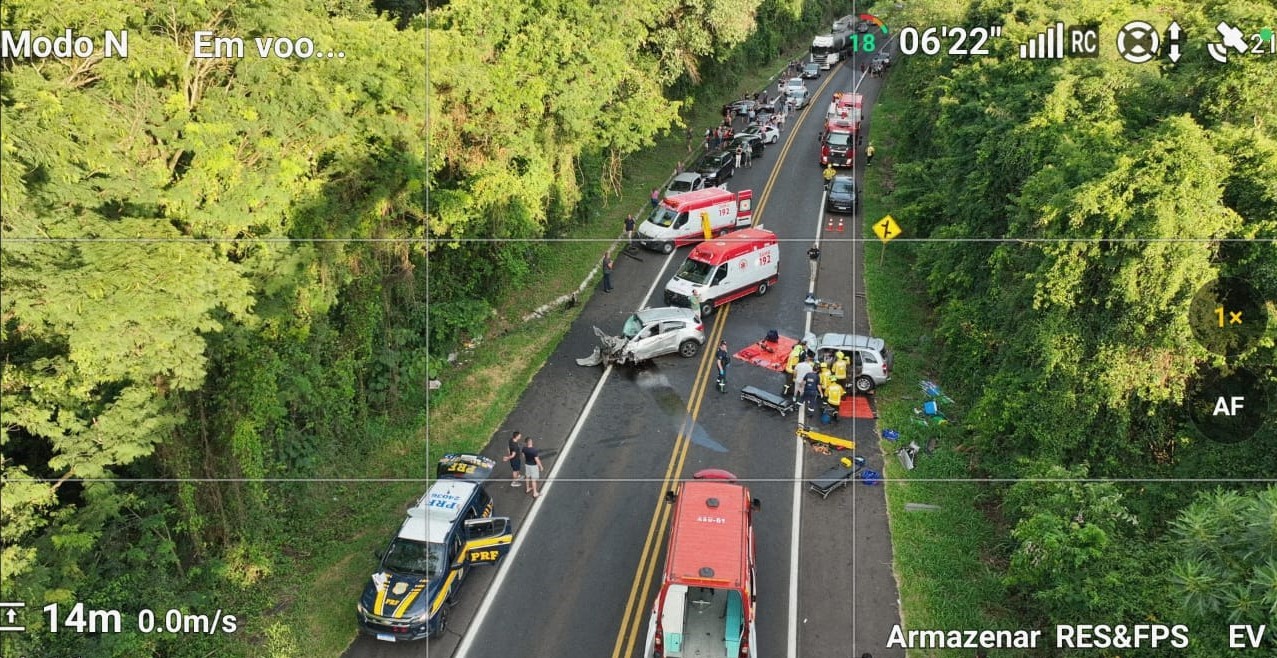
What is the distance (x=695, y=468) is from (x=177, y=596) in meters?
12.1

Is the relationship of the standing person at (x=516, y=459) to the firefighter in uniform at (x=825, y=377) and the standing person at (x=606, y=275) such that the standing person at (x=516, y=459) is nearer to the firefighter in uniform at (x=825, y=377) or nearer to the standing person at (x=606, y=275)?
the firefighter in uniform at (x=825, y=377)

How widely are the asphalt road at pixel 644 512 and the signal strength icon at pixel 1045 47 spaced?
10.1 m

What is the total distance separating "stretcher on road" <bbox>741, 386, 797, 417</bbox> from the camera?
967 inches

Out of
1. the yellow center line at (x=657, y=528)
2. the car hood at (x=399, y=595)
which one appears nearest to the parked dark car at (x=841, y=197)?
the yellow center line at (x=657, y=528)

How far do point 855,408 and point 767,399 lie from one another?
2663 millimetres

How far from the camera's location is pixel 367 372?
24.3 meters

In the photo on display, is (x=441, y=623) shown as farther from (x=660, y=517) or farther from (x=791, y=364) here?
(x=791, y=364)

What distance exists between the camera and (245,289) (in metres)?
15.4

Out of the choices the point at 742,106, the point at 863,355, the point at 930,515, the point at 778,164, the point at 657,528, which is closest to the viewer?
the point at 657,528

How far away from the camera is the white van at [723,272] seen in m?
30.4

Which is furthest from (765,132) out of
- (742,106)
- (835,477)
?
(835,477)

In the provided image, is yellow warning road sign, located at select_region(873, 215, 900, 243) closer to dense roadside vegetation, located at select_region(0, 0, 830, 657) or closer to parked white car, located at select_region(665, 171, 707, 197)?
parked white car, located at select_region(665, 171, 707, 197)

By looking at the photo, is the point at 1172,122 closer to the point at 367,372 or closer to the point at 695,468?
the point at 695,468

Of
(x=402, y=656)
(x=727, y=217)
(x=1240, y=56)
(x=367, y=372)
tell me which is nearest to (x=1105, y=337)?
(x=1240, y=56)
